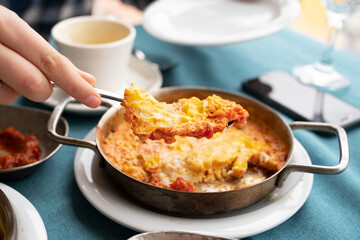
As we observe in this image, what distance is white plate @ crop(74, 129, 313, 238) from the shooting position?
2.52 feet

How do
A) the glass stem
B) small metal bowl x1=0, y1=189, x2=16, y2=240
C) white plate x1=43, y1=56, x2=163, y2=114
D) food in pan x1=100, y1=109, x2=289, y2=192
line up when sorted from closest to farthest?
1. small metal bowl x1=0, y1=189, x2=16, y2=240
2. food in pan x1=100, y1=109, x2=289, y2=192
3. white plate x1=43, y1=56, x2=163, y2=114
4. the glass stem

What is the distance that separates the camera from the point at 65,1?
2.13 m

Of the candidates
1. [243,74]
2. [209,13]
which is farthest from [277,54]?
[209,13]

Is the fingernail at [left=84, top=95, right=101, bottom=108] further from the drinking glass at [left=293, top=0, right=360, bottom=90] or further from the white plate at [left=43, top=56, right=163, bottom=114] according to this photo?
the drinking glass at [left=293, top=0, right=360, bottom=90]

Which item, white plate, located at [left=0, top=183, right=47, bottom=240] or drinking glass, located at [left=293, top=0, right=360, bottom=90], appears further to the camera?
drinking glass, located at [left=293, top=0, right=360, bottom=90]

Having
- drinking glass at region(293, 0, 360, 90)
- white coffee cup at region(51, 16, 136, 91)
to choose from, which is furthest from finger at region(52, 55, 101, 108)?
drinking glass at region(293, 0, 360, 90)

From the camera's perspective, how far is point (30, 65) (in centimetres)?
70

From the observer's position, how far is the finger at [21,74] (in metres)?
0.67

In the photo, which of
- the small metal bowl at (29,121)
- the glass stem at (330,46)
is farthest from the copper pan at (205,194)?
the glass stem at (330,46)

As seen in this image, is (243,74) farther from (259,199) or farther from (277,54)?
(259,199)

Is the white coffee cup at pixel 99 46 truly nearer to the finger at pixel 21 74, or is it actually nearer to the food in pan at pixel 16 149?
the food in pan at pixel 16 149

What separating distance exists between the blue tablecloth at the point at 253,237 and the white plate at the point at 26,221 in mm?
71

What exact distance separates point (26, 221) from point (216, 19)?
1116 millimetres

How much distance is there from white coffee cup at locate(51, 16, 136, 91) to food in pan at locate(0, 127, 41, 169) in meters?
0.31
